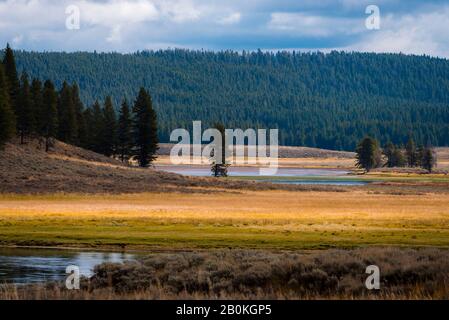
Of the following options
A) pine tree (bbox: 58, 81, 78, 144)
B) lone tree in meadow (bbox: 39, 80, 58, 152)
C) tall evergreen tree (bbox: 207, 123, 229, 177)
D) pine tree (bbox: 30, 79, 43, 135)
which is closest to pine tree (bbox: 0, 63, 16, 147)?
pine tree (bbox: 30, 79, 43, 135)

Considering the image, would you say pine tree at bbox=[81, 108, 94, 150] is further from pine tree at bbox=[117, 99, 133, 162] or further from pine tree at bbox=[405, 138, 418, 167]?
pine tree at bbox=[405, 138, 418, 167]

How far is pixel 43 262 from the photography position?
33.6m

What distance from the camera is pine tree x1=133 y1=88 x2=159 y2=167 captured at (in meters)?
113

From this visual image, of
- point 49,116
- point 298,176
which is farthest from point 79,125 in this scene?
point 298,176

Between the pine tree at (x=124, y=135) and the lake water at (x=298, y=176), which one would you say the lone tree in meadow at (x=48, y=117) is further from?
the lake water at (x=298, y=176)

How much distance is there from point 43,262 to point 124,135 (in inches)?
3379

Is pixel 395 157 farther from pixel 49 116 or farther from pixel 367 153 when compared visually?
pixel 49 116

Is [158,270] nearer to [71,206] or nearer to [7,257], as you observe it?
[7,257]

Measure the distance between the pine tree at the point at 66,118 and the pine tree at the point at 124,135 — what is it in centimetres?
742

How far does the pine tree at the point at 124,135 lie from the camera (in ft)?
385

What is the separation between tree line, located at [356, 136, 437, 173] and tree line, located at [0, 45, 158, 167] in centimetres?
5898

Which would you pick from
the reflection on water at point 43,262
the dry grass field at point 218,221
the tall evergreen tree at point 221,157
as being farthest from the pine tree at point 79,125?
the reflection on water at point 43,262
